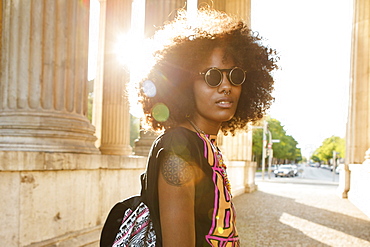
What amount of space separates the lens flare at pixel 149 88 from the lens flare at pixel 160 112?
71 millimetres

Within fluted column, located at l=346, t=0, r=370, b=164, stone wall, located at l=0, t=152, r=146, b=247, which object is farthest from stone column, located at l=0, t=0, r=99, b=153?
fluted column, located at l=346, t=0, r=370, b=164

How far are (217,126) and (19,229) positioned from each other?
125 inches

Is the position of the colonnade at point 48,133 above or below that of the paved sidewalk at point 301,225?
above

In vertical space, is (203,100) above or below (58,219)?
above

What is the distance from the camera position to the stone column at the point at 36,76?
4.96 metres

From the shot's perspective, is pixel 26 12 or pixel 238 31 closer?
pixel 238 31

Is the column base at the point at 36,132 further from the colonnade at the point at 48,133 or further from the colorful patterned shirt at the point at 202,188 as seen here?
the colorful patterned shirt at the point at 202,188

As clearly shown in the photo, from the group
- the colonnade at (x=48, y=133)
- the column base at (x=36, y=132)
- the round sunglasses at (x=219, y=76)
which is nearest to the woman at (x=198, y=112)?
the round sunglasses at (x=219, y=76)

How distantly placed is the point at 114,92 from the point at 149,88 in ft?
34.9

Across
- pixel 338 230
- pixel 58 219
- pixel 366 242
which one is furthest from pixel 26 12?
pixel 338 230

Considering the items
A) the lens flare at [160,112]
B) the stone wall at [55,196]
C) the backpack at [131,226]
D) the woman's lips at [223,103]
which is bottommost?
the stone wall at [55,196]

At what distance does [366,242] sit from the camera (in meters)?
8.04

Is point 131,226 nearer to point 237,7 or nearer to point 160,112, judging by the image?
point 160,112

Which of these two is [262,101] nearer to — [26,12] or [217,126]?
[217,126]
